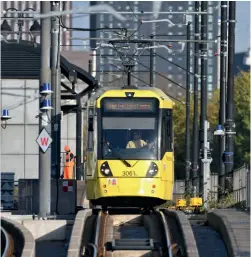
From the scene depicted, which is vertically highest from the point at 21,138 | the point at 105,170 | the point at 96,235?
the point at 105,170

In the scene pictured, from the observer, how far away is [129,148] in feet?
92.2

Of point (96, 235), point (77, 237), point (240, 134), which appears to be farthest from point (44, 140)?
point (240, 134)

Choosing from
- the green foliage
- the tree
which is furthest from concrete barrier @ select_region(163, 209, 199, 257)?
the tree

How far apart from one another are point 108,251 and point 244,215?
14.6ft

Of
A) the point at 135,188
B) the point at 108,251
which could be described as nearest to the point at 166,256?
the point at 108,251

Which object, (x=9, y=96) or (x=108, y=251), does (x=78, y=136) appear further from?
(x=108, y=251)

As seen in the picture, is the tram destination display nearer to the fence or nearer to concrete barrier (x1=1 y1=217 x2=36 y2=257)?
the fence

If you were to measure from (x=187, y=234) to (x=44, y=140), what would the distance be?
686 cm

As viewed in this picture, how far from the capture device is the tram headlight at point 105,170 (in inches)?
1102

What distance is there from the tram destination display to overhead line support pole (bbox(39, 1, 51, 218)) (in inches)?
68.7

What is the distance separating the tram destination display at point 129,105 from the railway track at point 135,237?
2.53 metres

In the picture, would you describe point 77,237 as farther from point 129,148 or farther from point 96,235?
point 129,148

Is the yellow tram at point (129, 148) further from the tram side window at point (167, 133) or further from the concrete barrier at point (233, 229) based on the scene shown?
the concrete barrier at point (233, 229)

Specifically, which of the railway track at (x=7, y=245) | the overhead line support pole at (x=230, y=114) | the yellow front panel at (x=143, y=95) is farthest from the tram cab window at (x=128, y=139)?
the overhead line support pole at (x=230, y=114)
